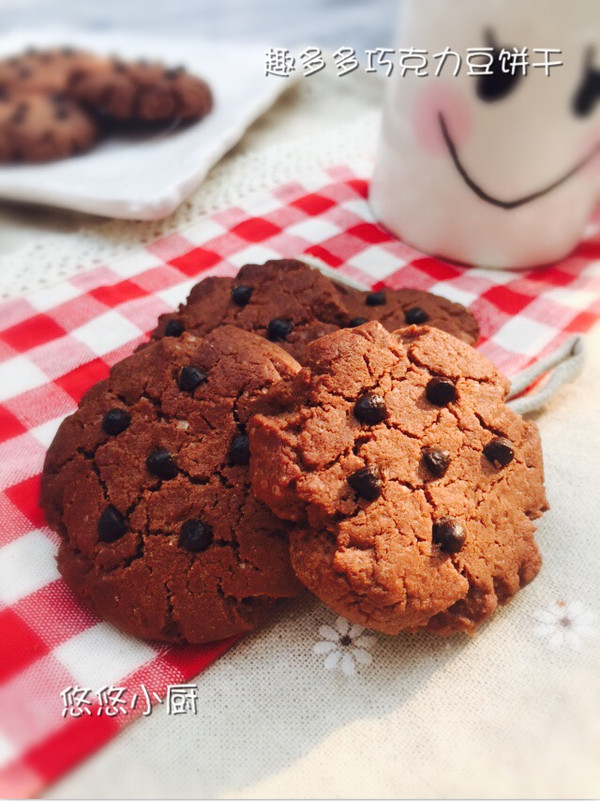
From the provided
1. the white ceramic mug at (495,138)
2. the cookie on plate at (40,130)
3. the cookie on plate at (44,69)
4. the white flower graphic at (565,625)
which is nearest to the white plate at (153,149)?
the cookie on plate at (40,130)

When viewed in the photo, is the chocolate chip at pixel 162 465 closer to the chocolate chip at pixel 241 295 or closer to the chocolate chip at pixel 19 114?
the chocolate chip at pixel 241 295

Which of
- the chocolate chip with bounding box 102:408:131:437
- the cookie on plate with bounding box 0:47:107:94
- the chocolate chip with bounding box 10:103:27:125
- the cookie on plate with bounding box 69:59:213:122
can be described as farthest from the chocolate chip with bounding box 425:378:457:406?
the cookie on plate with bounding box 0:47:107:94

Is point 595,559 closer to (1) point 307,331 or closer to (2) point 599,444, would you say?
(2) point 599,444

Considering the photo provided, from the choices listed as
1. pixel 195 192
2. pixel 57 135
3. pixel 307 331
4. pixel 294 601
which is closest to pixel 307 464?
pixel 294 601

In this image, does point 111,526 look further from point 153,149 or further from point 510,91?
point 153,149

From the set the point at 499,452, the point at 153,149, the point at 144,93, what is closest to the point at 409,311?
the point at 499,452
